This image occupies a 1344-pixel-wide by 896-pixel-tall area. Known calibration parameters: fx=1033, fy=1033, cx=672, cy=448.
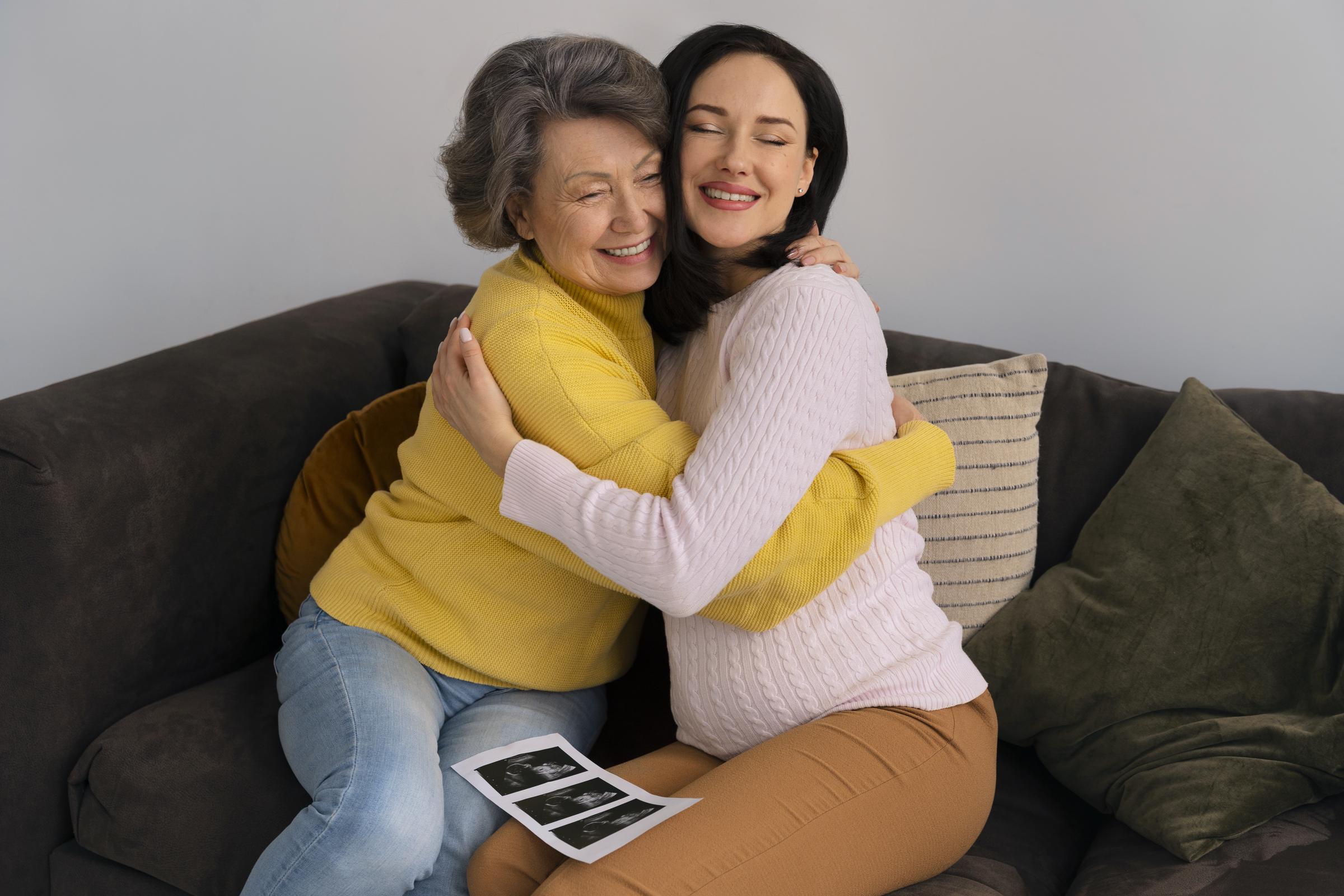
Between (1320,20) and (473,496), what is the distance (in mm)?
1585

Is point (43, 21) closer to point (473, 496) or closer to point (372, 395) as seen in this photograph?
point (372, 395)

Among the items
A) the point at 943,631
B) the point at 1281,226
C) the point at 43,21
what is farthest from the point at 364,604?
the point at 43,21

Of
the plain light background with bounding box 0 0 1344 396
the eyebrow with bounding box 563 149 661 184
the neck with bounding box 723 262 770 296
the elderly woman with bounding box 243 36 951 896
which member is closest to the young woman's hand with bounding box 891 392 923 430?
the elderly woman with bounding box 243 36 951 896

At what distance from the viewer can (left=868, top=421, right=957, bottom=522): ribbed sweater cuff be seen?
130 centimetres

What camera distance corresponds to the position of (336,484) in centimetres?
180

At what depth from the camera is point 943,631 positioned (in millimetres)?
1373

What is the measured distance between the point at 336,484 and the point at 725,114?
93 cm

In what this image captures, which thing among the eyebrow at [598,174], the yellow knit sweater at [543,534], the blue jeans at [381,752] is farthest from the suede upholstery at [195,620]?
the eyebrow at [598,174]

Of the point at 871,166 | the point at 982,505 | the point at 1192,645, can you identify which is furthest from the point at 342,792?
the point at 871,166

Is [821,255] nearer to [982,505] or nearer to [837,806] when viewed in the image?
[982,505]

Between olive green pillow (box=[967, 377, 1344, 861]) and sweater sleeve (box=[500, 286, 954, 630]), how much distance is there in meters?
0.50

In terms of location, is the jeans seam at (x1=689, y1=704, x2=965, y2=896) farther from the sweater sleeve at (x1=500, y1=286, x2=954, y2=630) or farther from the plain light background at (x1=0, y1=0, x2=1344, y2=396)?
the plain light background at (x1=0, y1=0, x2=1344, y2=396)

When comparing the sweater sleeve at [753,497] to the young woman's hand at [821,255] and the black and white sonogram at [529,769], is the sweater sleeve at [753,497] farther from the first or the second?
the black and white sonogram at [529,769]

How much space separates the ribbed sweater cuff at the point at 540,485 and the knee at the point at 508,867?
0.38 metres
